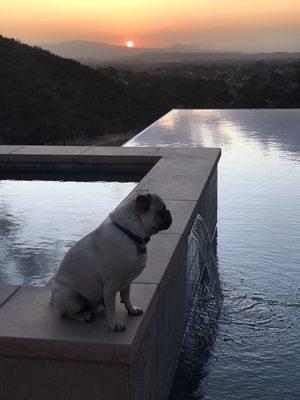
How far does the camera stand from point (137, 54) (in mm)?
197500

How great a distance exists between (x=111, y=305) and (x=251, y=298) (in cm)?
295

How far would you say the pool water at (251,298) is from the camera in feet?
15.1

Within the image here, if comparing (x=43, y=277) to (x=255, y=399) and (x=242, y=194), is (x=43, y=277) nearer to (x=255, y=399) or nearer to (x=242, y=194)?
(x=255, y=399)

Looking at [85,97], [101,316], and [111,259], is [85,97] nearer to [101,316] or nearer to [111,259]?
[101,316]

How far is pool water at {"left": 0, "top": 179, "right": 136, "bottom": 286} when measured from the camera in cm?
613

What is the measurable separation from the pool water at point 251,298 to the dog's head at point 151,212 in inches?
69.2

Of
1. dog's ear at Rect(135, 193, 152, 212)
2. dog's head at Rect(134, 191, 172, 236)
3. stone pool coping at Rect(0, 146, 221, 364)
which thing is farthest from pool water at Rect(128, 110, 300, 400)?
dog's ear at Rect(135, 193, 152, 212)

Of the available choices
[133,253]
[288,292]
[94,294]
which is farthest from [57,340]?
[288,292]

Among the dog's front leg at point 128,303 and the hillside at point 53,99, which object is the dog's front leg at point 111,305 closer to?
the dog's front leg at point 128,303

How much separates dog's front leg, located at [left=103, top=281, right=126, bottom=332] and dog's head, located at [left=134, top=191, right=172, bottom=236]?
0.34m

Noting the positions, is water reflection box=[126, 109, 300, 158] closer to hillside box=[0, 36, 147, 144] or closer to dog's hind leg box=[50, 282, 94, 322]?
dog's hind leg box=[50, 282, 94, 322]

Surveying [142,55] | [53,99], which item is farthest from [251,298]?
[142,55]

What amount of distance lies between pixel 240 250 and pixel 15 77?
38424mm

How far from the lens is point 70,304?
11.0ft
